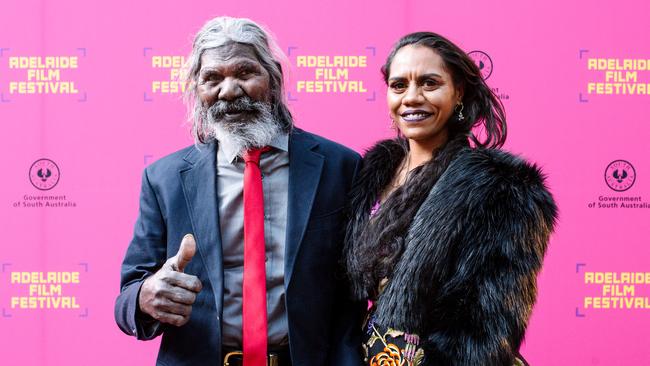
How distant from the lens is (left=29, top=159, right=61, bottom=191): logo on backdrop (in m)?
2.95

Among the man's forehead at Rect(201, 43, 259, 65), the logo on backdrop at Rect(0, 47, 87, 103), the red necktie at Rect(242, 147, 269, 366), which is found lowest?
the red necktie at Rect(242, 147, 269, 366)

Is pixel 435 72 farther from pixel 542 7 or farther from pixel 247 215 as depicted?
pixel 542 7

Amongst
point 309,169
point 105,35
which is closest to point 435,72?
point 309,169

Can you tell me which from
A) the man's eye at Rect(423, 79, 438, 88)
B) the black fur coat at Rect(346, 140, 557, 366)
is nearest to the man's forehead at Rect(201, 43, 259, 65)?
the man's eye at Rect(423, 79, 438, 88)

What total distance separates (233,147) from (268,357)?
0.65 metres

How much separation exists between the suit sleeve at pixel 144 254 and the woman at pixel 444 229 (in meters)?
0.58

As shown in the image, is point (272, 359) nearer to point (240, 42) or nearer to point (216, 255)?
point (216, 255)

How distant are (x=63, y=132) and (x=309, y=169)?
1.59m

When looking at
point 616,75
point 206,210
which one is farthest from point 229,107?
point 616,75

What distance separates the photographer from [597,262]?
9.48ft

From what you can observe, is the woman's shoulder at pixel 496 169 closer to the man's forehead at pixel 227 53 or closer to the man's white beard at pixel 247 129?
the man's white beard at pixel 247 129

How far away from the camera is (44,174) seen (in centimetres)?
295

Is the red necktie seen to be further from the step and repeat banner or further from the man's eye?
the step and repeat banner

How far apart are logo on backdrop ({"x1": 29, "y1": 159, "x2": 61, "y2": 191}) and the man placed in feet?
4.04
